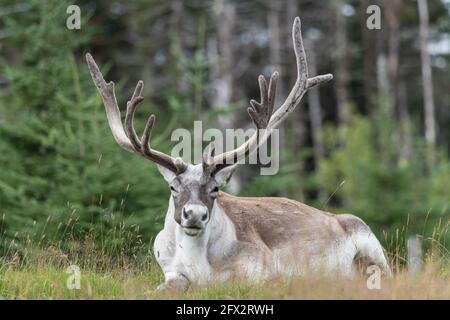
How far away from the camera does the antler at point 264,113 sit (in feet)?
26.6

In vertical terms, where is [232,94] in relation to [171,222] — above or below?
above

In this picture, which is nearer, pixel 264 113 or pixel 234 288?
pixel 234 288

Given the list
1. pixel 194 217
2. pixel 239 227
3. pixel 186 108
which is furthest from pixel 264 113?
pixel 186 108

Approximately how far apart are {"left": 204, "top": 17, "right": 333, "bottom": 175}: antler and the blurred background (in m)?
0.93

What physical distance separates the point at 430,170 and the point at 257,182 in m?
10.9

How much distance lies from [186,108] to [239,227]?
6664mm

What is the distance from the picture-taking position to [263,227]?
870cm

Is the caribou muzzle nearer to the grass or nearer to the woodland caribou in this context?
the woodland caribou

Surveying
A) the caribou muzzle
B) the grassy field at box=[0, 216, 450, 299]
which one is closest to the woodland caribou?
the caribou muzzle

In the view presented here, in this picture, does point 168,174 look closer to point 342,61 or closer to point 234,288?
point 234,288

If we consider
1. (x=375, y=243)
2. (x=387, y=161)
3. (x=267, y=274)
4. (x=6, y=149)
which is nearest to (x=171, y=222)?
(x=267, y=274)

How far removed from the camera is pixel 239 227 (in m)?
8.46
